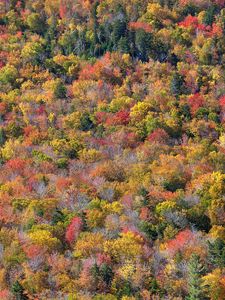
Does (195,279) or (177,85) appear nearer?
(195,279)

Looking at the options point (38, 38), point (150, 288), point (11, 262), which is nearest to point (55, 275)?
point (11, 262)

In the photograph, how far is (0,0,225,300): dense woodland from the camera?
81938 millimetres

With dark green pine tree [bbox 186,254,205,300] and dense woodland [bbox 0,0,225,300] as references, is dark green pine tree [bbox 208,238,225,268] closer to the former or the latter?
dense woodland [bbox 0,0,225,300]

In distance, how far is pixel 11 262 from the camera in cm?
8350

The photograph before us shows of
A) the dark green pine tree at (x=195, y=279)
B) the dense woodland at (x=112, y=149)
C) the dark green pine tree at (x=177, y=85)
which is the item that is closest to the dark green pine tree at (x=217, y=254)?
the dense woodland at (x=112, y=149)

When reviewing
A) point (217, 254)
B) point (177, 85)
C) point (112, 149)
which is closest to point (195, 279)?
point (217, 254)

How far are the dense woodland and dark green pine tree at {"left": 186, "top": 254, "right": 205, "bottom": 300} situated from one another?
166mm

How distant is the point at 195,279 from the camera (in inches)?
3044

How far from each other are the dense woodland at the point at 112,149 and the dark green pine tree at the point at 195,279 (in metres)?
0.17

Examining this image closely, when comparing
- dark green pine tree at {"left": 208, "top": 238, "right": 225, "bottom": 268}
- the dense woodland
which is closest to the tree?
the dense woodland

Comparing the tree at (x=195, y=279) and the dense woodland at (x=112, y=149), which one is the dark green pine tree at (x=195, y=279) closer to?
the tree at (x=195, y=279)

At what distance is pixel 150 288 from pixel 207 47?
284 feet

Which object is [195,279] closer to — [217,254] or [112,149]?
[217,254]

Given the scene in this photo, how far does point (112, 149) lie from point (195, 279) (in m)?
50.4
